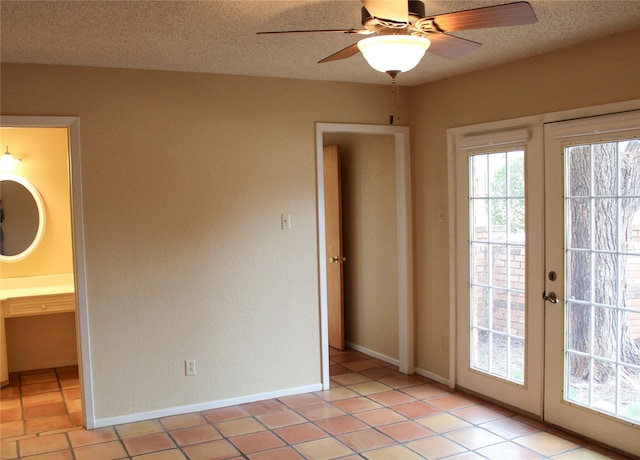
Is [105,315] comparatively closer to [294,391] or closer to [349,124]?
[294,391]

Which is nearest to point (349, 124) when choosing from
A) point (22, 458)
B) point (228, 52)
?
point (228, 52)

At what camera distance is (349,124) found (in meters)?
4.87

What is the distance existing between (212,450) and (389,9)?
2.75 m

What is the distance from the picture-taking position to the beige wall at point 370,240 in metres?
5.43

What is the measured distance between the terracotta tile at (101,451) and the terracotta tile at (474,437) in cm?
203

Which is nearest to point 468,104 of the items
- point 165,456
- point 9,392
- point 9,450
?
point 165,456

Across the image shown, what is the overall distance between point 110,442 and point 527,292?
2.87m

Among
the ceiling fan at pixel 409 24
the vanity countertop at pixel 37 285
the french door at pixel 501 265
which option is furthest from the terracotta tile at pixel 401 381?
the ceiling fan at pixel 409 24

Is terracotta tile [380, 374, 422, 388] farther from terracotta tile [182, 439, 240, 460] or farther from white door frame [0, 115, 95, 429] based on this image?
white door frame [0, 115, 95, 429]

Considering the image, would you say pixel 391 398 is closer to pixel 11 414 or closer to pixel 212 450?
pixel 212 450

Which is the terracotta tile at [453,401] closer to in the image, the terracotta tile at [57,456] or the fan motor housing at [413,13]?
the terracotta tile at [57,456]

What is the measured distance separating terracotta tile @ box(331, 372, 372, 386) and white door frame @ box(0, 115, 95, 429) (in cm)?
194

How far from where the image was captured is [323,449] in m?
3.68

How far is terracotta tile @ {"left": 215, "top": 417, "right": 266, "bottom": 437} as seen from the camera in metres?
3.99
